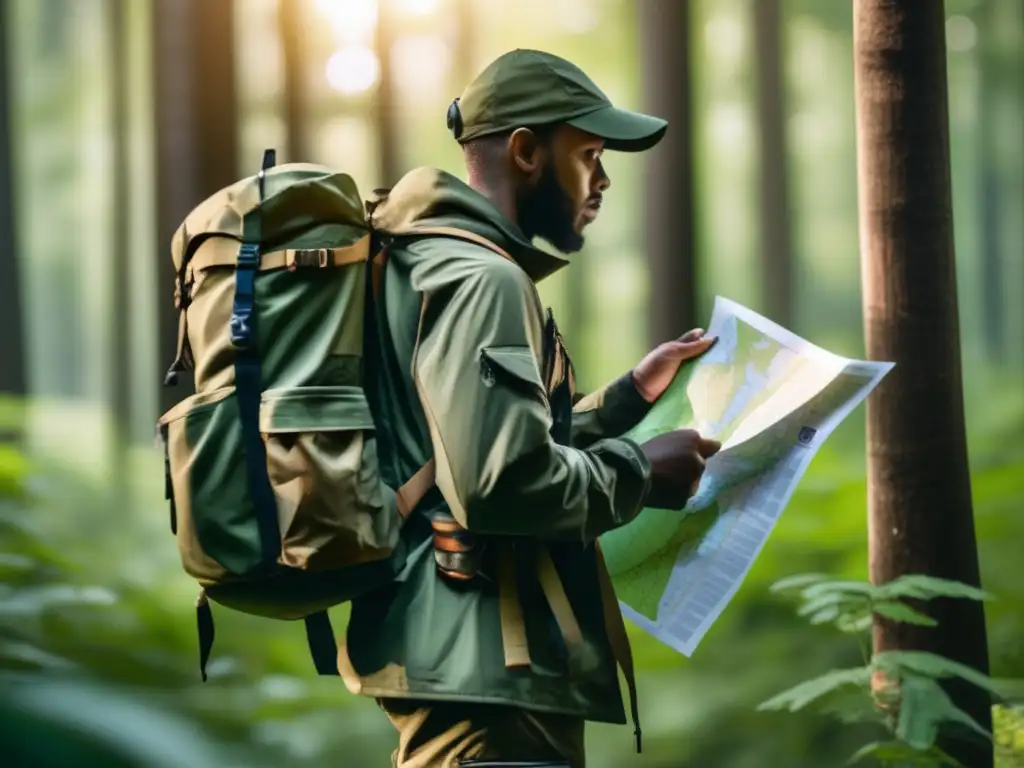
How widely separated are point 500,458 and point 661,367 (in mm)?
626

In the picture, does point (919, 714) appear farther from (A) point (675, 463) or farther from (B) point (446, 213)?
(B) point (446, 213)

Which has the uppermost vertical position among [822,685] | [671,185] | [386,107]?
[386,107]

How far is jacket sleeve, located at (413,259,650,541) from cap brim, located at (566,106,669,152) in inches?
12.7

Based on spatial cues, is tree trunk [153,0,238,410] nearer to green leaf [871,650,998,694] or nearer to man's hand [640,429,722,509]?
green leaf [871,650,998,694]

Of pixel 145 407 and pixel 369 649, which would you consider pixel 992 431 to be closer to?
pixel 369 649

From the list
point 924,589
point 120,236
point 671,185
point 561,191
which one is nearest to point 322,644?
point 561,191

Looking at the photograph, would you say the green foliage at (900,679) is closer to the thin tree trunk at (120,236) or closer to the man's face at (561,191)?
the man's face at (561,191)

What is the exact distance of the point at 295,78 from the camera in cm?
596

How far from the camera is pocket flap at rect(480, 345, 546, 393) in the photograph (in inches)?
71.5

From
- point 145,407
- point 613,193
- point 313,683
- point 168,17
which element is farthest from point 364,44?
point 313,683

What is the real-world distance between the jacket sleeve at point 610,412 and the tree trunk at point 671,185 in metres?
2.11

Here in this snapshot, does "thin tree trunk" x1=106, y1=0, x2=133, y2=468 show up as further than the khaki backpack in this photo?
Yes

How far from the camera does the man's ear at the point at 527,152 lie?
83.2 inches

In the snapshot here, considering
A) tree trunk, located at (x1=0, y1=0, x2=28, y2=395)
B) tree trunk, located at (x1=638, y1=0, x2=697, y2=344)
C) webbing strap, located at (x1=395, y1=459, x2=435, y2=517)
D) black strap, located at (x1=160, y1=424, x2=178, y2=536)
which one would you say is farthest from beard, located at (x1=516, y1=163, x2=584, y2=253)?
tree trunk, located at (x1=0, y1=0, x2=28, y2=395)
